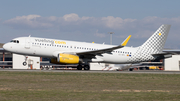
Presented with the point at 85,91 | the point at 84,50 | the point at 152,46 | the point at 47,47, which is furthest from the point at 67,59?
the point at 85,91

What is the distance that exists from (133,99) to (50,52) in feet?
88.0

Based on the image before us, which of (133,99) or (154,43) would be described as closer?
(133,99)

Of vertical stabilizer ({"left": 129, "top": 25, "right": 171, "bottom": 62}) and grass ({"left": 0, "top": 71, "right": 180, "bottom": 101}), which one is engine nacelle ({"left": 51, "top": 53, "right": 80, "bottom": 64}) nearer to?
vertical stabilizer ({"left": 129, "top": 25, "right": 171, "bottom": 62})

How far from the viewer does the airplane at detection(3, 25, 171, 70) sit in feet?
124

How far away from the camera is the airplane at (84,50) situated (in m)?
37.7

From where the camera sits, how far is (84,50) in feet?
132

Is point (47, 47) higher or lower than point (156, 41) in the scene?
lower


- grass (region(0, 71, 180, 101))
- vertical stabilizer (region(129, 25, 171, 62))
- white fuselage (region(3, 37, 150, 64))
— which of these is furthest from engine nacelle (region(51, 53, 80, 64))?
grass (region(0, 71, 180, 101))

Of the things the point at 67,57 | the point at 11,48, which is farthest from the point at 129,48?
the point at 11,48

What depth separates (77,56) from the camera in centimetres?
3859

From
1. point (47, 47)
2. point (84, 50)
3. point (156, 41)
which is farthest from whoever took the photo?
point (156, 41)

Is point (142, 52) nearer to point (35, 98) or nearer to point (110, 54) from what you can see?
point (110, 54)

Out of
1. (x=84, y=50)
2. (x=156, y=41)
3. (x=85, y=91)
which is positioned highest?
(x=156, y=41)

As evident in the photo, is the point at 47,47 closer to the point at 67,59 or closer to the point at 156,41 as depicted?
the point at 67,59
